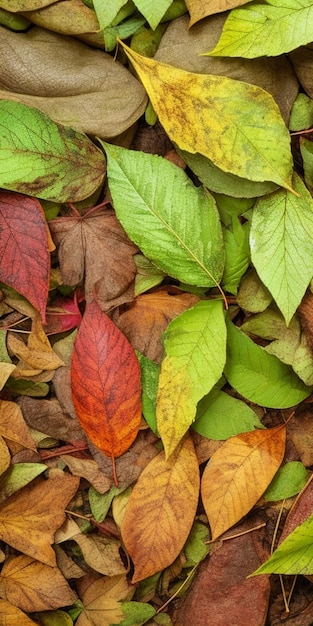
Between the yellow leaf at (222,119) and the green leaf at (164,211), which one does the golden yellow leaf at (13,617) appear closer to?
the green leaf at (164,211)

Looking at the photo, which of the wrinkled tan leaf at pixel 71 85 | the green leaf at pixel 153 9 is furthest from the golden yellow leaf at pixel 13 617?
the green leaf at pixel 153 9

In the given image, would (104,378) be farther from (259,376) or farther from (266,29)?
(266,29)

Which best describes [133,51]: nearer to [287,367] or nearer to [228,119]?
[228,119]

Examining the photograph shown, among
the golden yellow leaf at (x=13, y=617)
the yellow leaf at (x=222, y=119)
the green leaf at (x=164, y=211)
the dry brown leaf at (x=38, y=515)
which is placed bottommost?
the golden yellow leaf at (x=13, y=617)

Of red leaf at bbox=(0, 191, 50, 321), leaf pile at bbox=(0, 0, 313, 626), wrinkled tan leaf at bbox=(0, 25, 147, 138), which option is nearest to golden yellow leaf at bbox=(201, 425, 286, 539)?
leaf pile at bbox=(0, 0, 313, 626)

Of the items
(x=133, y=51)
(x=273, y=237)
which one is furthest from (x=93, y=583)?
(x=133, y=51)

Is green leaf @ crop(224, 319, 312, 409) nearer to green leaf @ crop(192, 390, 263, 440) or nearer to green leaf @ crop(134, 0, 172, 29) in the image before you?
green leaf @ crop(192, 390, 263, 440)

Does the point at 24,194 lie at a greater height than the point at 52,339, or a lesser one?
greater
